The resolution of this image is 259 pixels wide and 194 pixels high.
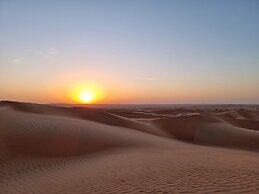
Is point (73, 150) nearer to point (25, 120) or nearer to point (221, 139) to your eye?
point (25, 120)

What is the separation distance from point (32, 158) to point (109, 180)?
5318 millimetres

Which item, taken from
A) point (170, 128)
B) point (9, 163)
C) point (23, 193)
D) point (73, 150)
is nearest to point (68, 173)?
point (23, 193)

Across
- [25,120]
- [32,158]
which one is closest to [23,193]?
[32,158]

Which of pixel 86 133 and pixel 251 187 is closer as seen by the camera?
pixel 251 187

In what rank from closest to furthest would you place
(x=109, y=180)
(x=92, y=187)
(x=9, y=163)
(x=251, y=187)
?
(x=251, y=187), (x=92, y=187), (x=109, y=180), (x=9, y=163)

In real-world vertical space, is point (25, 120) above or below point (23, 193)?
above

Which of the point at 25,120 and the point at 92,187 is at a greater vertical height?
the point at 25,120

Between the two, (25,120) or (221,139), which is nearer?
(25,120)

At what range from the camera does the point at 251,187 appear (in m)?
6.43

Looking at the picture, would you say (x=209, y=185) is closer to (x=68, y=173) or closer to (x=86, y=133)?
(x=68, y=173)

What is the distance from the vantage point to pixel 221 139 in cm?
2041

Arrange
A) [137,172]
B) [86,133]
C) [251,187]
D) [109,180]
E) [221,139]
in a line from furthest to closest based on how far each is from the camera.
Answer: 1. [221,139]
2. [86,133]
3. [137,172]
4. [109,180]
5. [251,187]

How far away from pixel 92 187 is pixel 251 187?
3694 mm

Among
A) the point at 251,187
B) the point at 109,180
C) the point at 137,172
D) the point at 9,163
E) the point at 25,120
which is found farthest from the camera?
the point at 25,120
